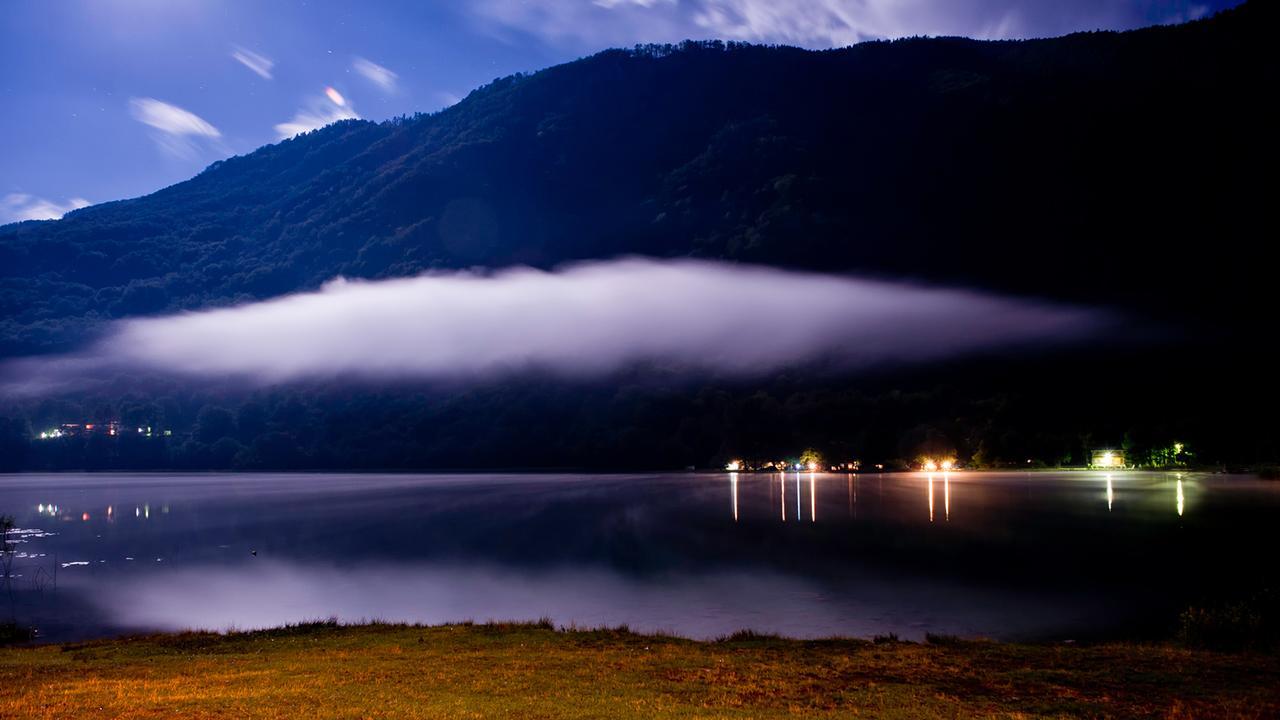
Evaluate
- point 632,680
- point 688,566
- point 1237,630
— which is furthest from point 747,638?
point 688,566

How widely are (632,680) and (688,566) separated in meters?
41.7

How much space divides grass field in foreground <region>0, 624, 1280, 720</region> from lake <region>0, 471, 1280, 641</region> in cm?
1151

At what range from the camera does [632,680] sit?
1852 centimetres

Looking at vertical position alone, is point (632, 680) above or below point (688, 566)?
above

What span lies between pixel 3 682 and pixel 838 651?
20.1 meters

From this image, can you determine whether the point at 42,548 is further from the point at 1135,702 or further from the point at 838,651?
the point at 1135,702

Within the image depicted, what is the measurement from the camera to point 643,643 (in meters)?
25.2

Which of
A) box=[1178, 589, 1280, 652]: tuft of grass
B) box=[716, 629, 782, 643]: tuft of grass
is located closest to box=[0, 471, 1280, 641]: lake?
box=[716, 629, 782, 643]: tuft of grass

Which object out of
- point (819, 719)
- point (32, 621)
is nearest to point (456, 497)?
point (32, 621)

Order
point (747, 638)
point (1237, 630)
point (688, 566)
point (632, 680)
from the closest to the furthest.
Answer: point (632, 680) → point (1237, 630) → point (747, 638) → point (688, 566)

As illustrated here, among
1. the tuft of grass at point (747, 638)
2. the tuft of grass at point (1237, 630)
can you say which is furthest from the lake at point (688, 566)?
the tuft of grass at point (1237, 630)

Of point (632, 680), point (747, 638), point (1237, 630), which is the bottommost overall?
point (747, 638)

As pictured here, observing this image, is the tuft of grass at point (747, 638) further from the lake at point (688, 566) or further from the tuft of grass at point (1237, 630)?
the tuft of grass at point (1237, 630)

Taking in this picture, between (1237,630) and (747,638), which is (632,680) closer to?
(747,638)
